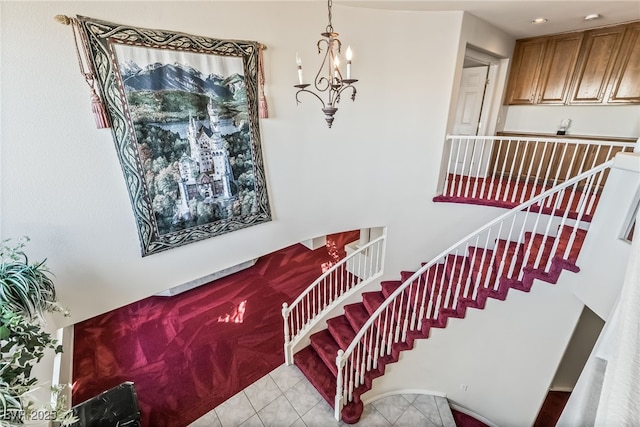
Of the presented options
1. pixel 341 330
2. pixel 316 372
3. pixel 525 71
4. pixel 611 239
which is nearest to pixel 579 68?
pixel 525 71

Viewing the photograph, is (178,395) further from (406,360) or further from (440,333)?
(440,333)

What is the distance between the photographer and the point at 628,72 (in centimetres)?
325

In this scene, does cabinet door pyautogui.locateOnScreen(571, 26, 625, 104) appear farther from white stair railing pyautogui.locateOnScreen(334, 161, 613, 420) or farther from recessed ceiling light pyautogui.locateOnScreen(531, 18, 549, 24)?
white stair railing pyautogui.locateOnScreen(334, 161, 613, 420)

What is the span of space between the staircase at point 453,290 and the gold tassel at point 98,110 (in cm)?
265

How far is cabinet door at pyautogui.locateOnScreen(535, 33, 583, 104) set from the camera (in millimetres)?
3567

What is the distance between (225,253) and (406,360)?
236cm

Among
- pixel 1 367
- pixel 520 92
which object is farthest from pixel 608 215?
pixel 1 367

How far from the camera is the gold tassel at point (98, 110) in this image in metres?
1.67

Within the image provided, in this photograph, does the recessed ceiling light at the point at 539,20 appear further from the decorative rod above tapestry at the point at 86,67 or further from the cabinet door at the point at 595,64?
the decorative rod above tapestry at the point at 86,67

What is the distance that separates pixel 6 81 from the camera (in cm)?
145

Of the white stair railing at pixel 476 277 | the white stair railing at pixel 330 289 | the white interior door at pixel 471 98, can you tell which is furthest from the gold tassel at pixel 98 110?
the white interior door at pixel 471 98

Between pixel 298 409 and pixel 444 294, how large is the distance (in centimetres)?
210

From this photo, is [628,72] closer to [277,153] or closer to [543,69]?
[543,69]

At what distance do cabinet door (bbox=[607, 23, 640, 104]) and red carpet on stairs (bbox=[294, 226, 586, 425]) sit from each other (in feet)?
6.33
